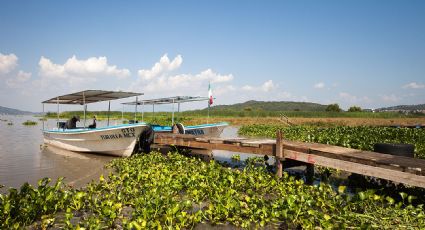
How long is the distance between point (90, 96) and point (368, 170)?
1320cm

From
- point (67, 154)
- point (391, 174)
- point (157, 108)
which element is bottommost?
point (67, 154)

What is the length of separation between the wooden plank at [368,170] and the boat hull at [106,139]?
707 cm

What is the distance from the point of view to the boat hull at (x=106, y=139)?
1202 centimetres

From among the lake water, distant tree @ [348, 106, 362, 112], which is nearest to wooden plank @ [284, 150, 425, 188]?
the lake water

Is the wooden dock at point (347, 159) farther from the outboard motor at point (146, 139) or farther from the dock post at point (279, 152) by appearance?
the outboard motor at point (146, 139)

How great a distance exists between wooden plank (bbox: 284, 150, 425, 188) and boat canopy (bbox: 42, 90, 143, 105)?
30.5 ft

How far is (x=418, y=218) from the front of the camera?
15.1 feet

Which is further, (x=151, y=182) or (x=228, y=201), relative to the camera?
(x=151, y=182)

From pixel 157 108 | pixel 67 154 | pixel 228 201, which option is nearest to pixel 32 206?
pixel 228 201

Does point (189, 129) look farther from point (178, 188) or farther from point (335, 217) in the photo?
point (335, 217)

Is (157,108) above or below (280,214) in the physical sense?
above

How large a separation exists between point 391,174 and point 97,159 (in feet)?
37.4

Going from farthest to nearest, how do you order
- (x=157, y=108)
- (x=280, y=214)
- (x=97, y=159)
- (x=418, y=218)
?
(x=157, y=108) → (x=97, y=159) → (x=280, y=214) → (x=418, y=218)

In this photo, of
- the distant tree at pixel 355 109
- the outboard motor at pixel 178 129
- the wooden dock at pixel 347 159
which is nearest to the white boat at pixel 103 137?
the outboard motor at pixel 178 129
